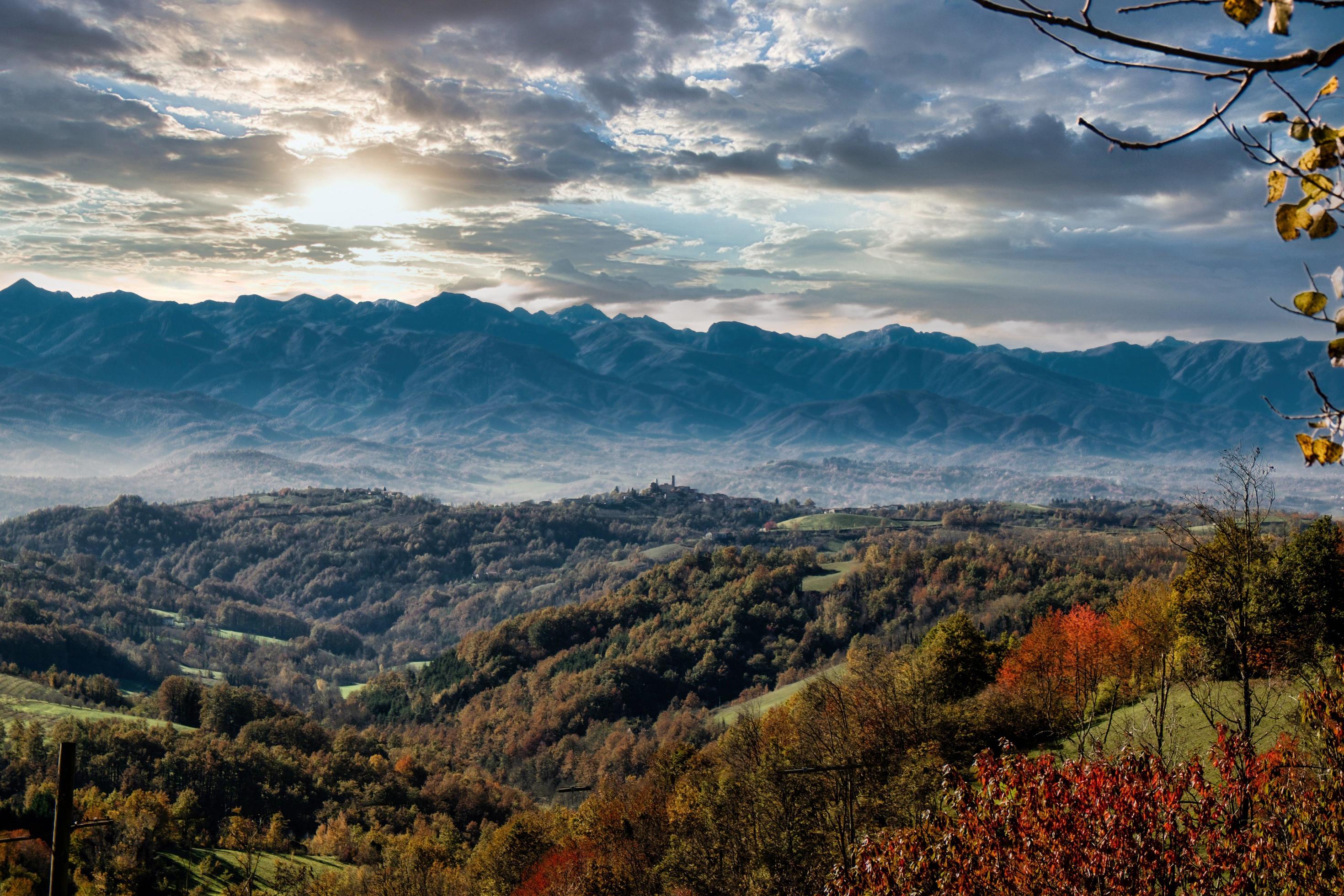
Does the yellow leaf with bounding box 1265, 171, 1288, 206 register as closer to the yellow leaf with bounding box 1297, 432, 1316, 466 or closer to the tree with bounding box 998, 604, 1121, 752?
the yellow leaf with bounding box 1297, 432, 1316, 466

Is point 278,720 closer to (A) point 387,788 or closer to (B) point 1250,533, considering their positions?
(A) point 387,788

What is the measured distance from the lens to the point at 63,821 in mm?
11320

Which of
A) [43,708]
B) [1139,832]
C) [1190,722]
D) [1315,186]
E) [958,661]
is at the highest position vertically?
[1315,186]

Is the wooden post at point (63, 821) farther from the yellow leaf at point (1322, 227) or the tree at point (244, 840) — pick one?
the tree at point (244, 840)

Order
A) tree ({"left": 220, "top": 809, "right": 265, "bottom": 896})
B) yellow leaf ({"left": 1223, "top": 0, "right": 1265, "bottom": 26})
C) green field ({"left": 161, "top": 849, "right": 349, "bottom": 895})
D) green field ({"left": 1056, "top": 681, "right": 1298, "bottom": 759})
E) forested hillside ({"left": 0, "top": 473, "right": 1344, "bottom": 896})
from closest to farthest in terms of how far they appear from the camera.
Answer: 1. yellow leaf ({"left": 1223, "top": 0, "right": 1265, "bottom": 26})
2. green field ({"left": 1056, "top": 681, "right": 1298, "bottom": 759})
3. forested hillside ({"left": 0, "top": 473, "right": 1344, "bottom": 896})
4. green field ({"left": 161, "top": 849, "right": 349, "bottom": 895})
5. tree ({"left": 220, "top": 809, "right": 265, "bottom": 896})

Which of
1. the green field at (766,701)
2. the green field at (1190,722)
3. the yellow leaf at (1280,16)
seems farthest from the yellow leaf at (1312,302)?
the green field at (766,701)

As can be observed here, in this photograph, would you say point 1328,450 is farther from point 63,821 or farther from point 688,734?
point 688,734

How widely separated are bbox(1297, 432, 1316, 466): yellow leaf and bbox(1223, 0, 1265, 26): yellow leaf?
2.11m

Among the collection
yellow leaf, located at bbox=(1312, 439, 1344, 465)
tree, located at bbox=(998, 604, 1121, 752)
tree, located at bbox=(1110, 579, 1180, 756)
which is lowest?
tree, located at bbox=(998, 604, 1121, 752)

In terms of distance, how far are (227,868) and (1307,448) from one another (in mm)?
110338

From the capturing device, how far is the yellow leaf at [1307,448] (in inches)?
185

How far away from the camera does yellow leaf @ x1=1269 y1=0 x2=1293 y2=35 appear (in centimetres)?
401

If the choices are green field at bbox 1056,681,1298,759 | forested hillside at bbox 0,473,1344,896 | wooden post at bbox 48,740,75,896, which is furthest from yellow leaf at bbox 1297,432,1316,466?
green field at bbox 1056,681,1298,759

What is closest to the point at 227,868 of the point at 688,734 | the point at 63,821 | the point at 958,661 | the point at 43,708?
the point at 688,734
